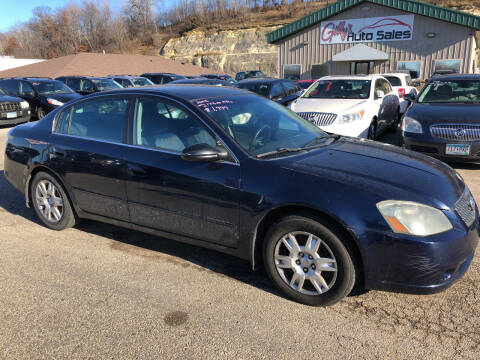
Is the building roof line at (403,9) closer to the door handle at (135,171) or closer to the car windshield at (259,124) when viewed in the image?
the car windshield at (259,124)

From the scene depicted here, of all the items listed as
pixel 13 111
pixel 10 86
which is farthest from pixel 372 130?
pixel 10 86

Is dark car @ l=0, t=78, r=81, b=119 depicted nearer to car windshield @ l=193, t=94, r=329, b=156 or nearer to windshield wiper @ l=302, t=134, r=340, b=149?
car windshield @ l=193, t=94, r=329, b=156

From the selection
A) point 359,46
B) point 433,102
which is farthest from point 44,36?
point 433,102

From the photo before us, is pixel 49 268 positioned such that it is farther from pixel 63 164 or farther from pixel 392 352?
pixel 392 352

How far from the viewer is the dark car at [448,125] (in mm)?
6199

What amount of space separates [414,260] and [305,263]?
753mm

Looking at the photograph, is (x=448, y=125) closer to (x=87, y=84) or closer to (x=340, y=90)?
(x=340, y=90)

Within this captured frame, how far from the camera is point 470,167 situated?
270 inches

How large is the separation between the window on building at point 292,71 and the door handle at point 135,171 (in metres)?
24.1

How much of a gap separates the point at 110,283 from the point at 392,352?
2.28m

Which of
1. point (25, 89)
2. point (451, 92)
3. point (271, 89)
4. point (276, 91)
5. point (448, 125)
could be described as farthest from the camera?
point (25, 89)

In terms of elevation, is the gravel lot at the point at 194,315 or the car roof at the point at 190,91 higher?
the car roof at the point at 190,91

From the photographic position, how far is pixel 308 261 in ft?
9.37

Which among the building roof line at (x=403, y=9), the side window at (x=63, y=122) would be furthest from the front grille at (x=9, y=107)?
the building roof line at (x=403, y=9)
